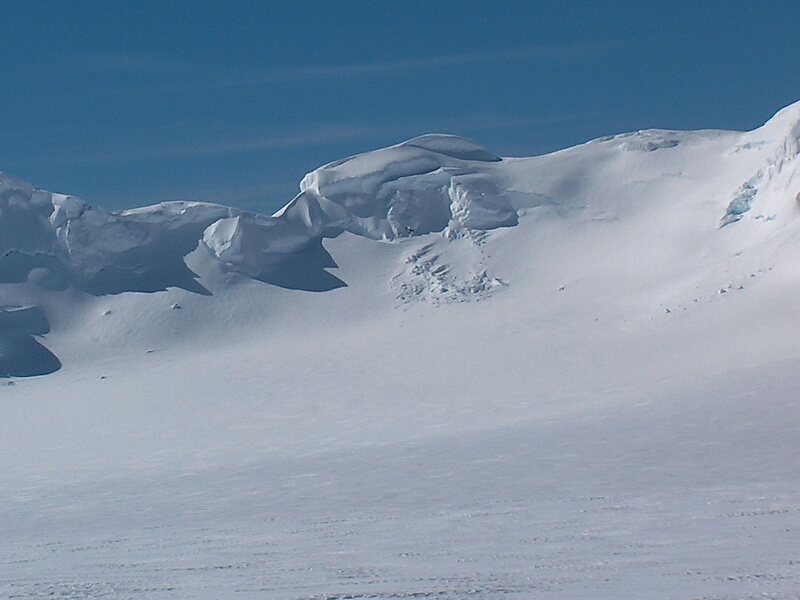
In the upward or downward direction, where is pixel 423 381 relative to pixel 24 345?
downward

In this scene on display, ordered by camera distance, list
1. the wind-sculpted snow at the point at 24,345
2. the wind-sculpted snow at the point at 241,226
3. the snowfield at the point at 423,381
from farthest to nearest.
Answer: the wind-sculpted snow at the point at 241,226 → the wind-sculpted snow at the point at 24,345 → the snowfield at the point at 423,381

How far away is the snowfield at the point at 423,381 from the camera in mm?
7871

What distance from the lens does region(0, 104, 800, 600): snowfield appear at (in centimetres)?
787

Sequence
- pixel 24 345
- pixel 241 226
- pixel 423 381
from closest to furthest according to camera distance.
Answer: pixel 423 381 < pixel 24 345 < pixel 241 226

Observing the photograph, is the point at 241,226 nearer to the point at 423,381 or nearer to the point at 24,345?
the point at 24,345

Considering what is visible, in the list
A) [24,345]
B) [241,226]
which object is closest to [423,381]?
[241,226]

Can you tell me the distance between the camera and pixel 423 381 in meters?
20.7

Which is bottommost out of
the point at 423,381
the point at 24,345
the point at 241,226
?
the point at 423,381

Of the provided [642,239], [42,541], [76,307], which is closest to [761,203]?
[642,239]

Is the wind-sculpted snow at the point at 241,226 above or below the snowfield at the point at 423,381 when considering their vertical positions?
above

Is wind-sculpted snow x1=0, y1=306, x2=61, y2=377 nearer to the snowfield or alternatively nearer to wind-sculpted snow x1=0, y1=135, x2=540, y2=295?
the snowfield

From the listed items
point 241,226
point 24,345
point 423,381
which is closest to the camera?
point 423,381

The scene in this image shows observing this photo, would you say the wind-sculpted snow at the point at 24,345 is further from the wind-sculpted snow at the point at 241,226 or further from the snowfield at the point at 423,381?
the wind-sculpted snow at the point at 241,226

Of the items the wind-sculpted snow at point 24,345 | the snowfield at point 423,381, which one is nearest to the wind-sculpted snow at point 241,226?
the snowfield at point 423,381
